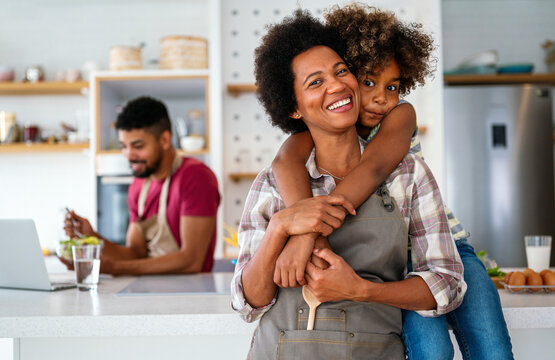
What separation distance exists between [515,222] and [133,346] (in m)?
2.98

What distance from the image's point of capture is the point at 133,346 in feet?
4.95

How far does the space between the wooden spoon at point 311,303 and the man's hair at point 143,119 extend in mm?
1722

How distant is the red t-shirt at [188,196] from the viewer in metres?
2.43

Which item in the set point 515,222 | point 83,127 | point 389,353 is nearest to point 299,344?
point 389,353

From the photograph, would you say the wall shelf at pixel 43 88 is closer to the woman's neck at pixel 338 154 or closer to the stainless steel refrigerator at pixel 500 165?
the stainless steel refrigerator at pixel 500 165

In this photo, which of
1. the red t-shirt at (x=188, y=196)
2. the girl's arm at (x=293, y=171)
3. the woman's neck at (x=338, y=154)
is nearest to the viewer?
the girl's arm at (x=293, y=171)

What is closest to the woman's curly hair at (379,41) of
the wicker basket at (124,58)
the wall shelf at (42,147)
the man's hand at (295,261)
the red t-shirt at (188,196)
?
the man's hand at (295,261)

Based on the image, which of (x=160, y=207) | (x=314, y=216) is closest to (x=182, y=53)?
(x=160, y=207)

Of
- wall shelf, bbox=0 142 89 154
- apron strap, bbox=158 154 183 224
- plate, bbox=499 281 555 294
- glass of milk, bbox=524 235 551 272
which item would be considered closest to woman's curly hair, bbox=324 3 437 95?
plate, bbox=499 281 555 294

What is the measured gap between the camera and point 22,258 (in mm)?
1744

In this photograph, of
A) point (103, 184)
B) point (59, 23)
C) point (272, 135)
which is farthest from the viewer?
point (59, 23)

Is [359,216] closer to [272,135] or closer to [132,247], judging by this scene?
[132,247]

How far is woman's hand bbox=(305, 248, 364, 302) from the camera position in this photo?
1.08 m

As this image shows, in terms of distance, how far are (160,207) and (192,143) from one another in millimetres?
1308
